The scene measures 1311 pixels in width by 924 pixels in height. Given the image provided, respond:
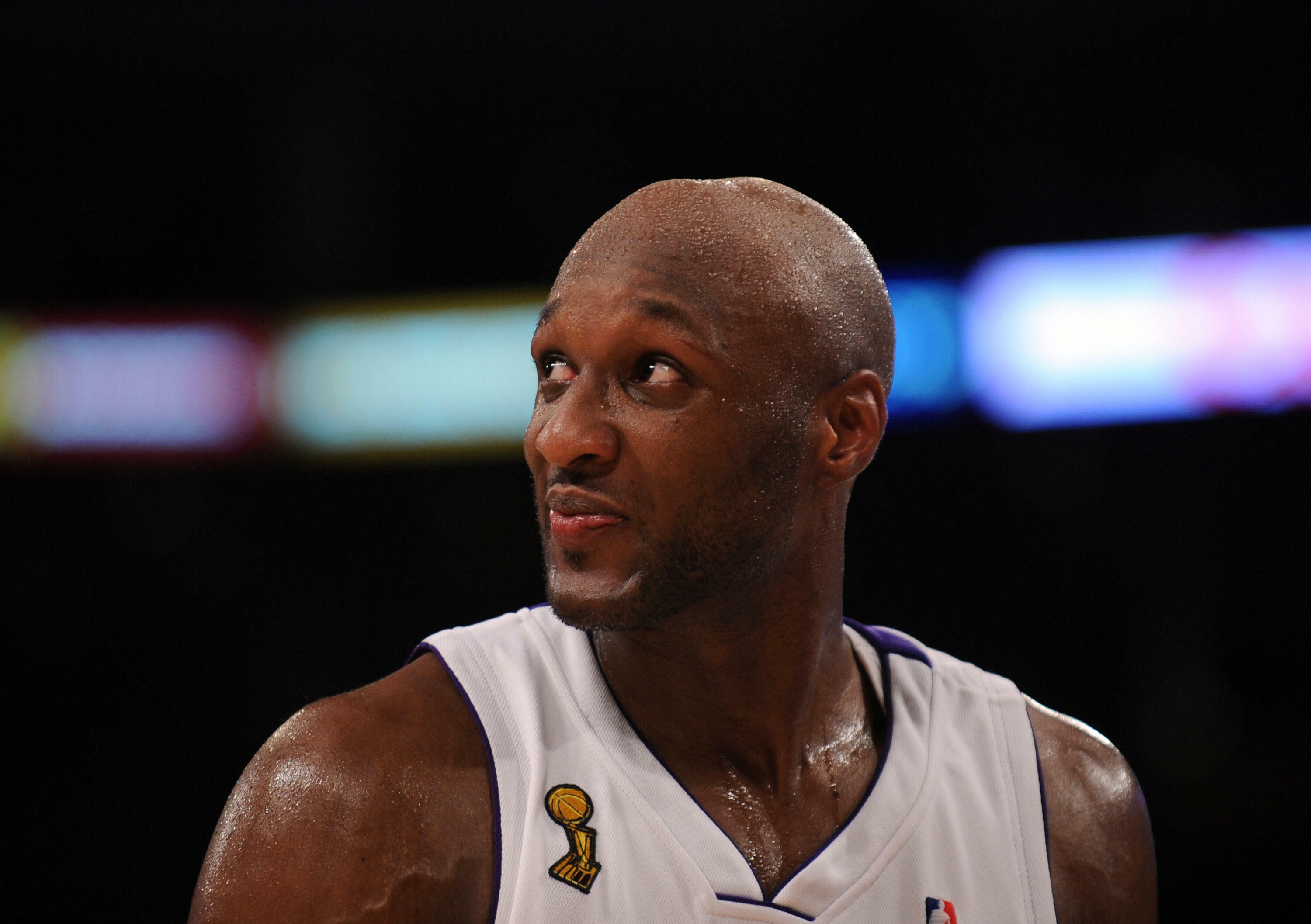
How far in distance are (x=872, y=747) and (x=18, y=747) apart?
15.8 feet

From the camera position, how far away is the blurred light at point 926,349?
19.2ft

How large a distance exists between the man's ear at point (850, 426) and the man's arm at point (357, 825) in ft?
2.10

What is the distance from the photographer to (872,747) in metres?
2.04

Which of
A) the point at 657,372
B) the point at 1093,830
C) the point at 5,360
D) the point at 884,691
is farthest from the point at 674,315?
the point at 5,360

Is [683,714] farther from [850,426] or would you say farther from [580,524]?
[850,426]

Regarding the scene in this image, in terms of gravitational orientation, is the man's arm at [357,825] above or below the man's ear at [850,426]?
below

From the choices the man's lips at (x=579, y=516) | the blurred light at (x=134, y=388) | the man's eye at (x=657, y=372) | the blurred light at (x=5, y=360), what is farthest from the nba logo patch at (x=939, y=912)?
the blurred light at (x=5, y=360)

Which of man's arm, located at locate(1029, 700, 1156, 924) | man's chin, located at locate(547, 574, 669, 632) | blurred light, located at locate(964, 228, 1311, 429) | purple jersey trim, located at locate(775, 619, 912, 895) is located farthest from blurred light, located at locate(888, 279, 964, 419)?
man's chin, located at locate(547, 574, 669, 632)

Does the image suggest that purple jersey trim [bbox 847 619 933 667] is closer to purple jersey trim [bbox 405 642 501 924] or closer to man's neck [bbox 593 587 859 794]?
man's neck [bbox 593 587 859 794]

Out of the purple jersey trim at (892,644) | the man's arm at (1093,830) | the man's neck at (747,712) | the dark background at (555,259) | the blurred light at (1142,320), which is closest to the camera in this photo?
the man's neck at (747,712)

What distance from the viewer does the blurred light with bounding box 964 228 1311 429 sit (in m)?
5.88

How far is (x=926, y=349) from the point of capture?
19.3 feet

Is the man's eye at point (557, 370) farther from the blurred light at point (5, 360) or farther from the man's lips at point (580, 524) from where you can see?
the blurred light at point (5, 360)

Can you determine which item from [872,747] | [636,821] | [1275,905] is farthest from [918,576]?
[636,821]
